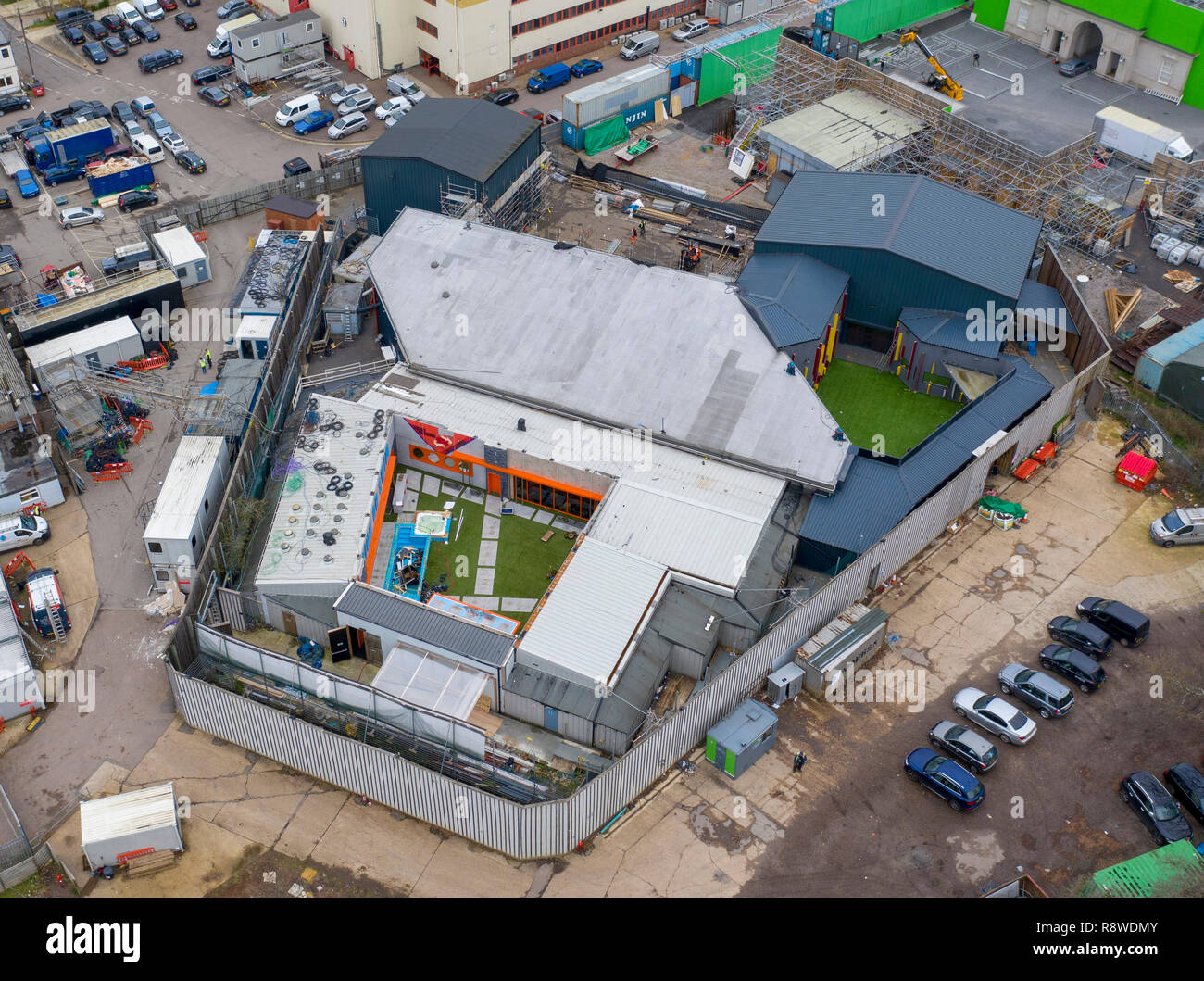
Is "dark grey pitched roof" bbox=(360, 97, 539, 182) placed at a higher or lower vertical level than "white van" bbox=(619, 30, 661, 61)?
higher

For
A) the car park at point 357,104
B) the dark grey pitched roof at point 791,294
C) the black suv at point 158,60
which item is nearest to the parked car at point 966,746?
the dark grey pitched roof at point 791,294

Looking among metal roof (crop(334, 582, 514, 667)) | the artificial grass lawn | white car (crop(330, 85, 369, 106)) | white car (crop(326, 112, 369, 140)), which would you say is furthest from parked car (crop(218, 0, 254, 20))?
metal roof (crop(334, 582, 514, 667))

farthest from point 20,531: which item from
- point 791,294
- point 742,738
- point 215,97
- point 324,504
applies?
point 215,97

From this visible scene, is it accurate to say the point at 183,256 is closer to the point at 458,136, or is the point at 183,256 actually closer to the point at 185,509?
the point at 458,136

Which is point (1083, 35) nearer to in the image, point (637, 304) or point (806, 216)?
point (806, 216)

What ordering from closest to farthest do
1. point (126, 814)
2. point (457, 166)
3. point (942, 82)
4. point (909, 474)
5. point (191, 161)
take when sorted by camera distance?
point (126, 814), point (909, 474), point (457, 166), point (191, 161), point (942, 82)

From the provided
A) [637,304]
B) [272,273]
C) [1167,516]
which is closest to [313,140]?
[272,273]

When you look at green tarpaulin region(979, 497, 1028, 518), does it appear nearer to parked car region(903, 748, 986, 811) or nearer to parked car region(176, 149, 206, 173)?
parked car region(903, 748, 986, 811)
